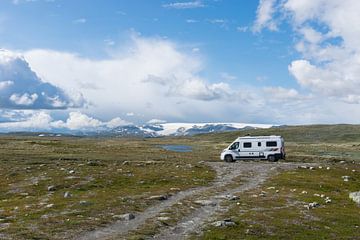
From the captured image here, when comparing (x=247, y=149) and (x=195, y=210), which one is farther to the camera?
(x=247, y=149)

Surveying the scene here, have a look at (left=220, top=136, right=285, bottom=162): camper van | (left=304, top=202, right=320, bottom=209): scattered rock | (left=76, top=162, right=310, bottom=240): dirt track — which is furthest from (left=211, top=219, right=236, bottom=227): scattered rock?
(left=220, top=136, right=285, bottom=162): camper van

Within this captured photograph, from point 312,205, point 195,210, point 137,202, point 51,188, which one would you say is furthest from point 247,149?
point 195,210

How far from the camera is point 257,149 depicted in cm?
6819

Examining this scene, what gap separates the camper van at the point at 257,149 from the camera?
222 ft

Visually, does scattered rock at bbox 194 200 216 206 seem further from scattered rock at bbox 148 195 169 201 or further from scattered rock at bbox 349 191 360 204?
scattered rock at bbox 349 191 360 204

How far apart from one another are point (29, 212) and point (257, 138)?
47.7 metres

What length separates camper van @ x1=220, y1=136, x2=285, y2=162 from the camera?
222 ft

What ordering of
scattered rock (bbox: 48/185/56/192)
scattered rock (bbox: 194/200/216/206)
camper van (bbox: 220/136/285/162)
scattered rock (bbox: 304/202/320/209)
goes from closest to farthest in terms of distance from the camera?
scattered rock (bbox: 194/200/216/206) → scattered rock (bbox: 304/202/320/209) → scattered rock (bbox: 48/185/56/192) → camper van (bbox: 220/136/285/162)

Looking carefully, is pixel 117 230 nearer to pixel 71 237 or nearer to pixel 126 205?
pixel 71 237

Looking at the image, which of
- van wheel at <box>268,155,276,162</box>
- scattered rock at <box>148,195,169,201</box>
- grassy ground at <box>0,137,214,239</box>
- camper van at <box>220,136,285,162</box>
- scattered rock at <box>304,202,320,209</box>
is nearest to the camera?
grassy ground at <box>0,137,214,239</box>

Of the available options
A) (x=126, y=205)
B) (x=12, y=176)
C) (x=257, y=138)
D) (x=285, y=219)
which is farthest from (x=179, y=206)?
(x=257, y=138)

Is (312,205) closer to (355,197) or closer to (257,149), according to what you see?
(355,197)

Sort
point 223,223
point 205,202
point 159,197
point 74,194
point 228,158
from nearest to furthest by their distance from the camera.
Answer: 1. point 223,223
2. point 205,202
3. point 159,197
4. point 74,194
5. point 228,158

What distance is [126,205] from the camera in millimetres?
27906
